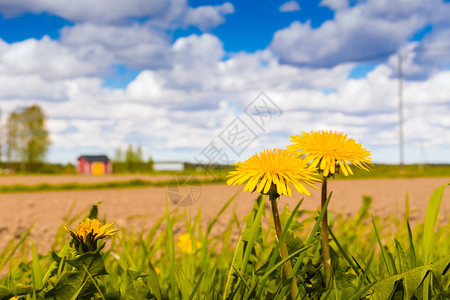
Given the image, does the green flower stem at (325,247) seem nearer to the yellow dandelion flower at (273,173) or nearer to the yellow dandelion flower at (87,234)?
the yellow dandelion flower at (273,173)

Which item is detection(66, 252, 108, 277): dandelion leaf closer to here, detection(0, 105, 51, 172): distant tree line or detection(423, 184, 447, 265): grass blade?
detection(423, 184, 447, 265): grass blade

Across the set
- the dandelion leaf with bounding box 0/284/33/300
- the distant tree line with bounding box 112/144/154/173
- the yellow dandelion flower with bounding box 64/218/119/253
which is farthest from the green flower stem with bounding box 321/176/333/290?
the distant tree line with bounding box 112/144/154/173

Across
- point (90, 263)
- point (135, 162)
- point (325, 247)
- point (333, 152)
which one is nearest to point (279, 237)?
point (325, 247)

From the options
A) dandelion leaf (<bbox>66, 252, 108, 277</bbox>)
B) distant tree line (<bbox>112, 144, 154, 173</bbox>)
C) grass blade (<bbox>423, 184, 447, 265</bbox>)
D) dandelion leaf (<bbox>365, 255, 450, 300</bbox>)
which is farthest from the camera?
distant tree line (<bbox>112, 144, 154, 173</bbox>)

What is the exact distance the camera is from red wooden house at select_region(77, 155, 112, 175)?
136 ft

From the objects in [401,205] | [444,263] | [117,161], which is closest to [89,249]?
[444,263]

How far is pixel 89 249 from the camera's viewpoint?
0.86 metres

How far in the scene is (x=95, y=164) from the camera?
137ft

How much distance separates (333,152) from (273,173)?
153 mm

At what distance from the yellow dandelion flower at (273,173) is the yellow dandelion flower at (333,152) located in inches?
1.1

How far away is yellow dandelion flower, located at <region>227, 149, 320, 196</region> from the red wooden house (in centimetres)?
4241

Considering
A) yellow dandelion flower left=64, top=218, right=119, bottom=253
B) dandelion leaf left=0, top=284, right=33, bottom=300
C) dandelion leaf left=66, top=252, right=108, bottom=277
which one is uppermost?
yellow dandelion flower left=64, top=218, right=119, bottom=253

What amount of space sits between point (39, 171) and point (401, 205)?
137 feet

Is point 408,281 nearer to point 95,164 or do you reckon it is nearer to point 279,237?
point 279,237
